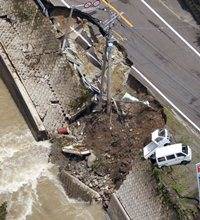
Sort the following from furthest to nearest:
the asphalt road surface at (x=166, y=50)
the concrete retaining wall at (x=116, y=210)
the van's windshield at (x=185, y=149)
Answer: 1. the asphalt road surface at (x=166, y=50)
2. the van's windshield at (x=185, y=149)
3. the concrete retaining wall at (x=116, y=210)

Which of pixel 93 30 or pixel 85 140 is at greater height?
pixel 93 30

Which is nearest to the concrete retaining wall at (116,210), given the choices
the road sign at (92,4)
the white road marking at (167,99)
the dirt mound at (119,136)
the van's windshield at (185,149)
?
the dirt mound at (119,136)

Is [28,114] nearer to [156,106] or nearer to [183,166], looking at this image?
[156,106]

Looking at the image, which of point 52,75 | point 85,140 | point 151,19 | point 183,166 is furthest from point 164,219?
point 151,19

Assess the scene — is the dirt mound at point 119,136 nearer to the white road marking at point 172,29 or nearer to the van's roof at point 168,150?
the van's roof at point 168,150

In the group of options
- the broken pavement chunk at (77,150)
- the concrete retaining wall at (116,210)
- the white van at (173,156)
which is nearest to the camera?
the concrete retaining wall at (116,210)

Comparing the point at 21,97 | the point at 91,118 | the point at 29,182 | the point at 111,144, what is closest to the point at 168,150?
the point at 111,144

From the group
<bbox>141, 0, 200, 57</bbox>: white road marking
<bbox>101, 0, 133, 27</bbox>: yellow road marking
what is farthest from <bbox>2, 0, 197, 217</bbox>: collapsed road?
<bbox>141, 0, 200, 57</bbox>: white road marking
